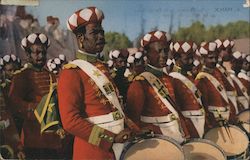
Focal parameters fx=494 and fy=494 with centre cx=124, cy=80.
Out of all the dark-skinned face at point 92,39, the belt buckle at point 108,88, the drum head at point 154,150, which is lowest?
the drum head at point 154,150

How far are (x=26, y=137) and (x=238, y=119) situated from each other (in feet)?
5.73

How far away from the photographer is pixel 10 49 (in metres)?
3.90

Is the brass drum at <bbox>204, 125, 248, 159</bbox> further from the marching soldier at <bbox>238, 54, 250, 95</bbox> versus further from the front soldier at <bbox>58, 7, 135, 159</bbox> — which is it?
the front soldier at <bbox>58, 7, 135, 159</bbox>

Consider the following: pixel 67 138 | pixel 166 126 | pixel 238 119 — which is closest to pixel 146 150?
pixel 166 126

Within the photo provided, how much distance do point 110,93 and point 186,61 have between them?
0.72 meters

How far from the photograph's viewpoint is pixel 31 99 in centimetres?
388

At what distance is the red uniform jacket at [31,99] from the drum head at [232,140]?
126 centimetres

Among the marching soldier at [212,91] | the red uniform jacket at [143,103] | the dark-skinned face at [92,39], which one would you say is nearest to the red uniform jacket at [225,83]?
the marching soldier at [212,91]

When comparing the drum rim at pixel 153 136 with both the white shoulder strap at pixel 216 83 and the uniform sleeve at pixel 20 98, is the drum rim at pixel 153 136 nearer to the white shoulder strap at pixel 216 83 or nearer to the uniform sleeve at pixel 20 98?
the white shoulder strap at pixel 216 83

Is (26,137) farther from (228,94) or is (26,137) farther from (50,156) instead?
(228,94)

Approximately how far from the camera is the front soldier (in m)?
3.64

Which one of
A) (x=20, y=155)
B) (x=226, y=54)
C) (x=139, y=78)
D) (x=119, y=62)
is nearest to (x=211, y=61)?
(x=226, y=54)

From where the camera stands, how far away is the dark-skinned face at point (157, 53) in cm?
390

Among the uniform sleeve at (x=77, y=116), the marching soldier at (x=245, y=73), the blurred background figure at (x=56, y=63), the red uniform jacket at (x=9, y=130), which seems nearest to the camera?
the uniform sleeve at (x=77, y=116)
